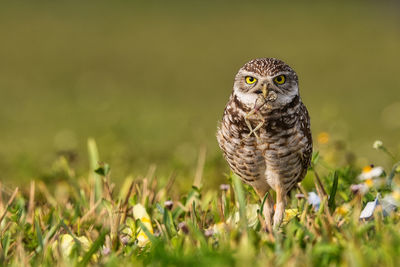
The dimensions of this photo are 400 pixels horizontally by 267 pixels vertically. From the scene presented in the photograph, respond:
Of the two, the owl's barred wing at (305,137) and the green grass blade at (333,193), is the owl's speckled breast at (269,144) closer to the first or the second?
the owl's barred wing at (305,137)

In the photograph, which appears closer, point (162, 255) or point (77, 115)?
point (162, 255)

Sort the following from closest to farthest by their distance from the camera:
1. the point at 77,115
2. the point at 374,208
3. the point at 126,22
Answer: the point at 374,208, the point at 77,115, the point at 126,22

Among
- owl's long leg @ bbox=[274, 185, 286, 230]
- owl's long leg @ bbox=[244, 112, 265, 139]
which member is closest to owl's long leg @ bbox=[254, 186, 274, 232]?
owl's long leg @ bbox=[274, 185, 286, 230]

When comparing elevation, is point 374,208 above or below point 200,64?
above

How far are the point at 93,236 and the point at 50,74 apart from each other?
14.1 m

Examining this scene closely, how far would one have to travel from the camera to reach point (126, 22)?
25.1 meters

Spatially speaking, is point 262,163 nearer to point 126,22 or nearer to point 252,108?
point 252,108

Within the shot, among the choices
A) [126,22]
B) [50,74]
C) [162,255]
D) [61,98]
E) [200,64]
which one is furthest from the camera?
[126,22]

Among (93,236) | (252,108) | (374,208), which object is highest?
(252,108)

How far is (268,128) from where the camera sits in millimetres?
3094

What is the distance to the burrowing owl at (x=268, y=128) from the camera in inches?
120

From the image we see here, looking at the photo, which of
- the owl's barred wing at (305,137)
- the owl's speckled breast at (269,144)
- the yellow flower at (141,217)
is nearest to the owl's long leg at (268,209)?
the owl's speckled breast at (269,144)

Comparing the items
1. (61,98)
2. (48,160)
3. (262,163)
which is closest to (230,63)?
(61,98)

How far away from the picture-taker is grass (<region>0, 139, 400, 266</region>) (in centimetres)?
235
